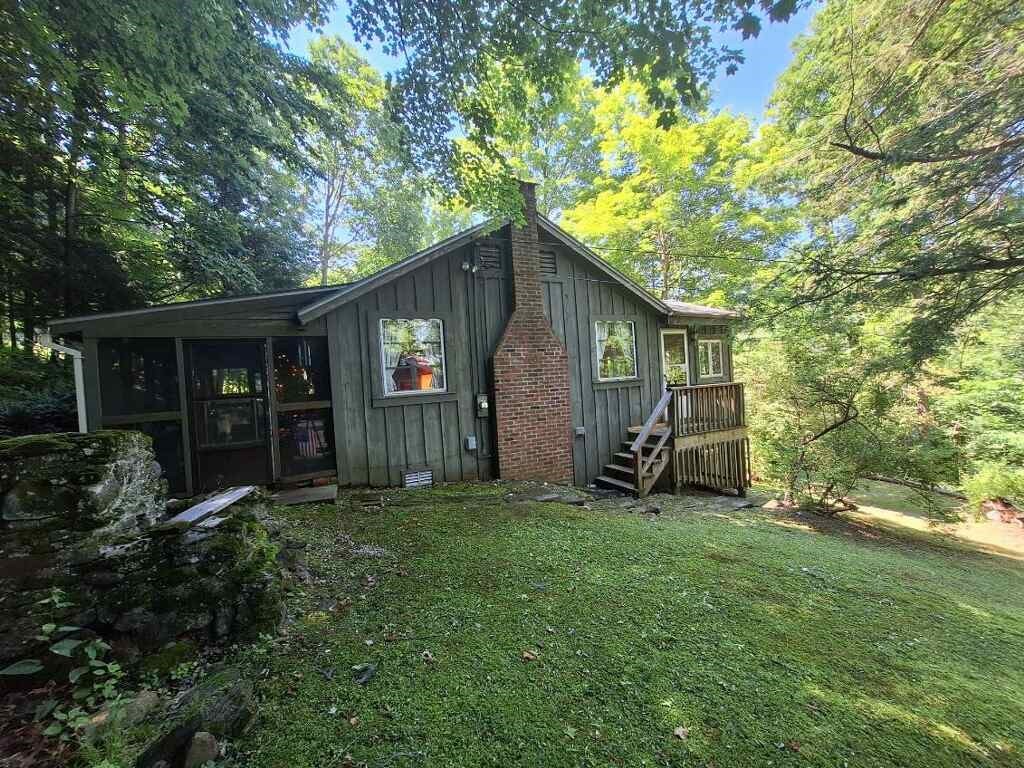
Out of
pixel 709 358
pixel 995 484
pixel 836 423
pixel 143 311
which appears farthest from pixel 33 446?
pixel 995 484

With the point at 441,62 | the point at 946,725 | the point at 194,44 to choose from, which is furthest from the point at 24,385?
the point at 946,725

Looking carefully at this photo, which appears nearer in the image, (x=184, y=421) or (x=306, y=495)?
(x=184, y=421)

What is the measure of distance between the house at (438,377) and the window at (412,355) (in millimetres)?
24

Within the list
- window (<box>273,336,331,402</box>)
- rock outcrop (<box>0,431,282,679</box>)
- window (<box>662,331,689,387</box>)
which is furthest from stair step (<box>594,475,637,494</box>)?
rock outcrop (<box>0,431,282,679</box>)

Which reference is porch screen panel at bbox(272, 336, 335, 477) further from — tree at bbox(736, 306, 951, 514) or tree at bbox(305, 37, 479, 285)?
tree at bbox(305, 37, 479, 285)

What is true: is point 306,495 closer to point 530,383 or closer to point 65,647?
point 65,647

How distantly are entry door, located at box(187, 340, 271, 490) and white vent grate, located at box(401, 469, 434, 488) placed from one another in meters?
1.91

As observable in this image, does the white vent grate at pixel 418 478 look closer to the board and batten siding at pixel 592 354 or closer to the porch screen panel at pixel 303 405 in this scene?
the porch screen panel at pixel 303 405

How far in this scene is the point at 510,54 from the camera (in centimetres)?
448

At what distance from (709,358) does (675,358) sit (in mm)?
1093

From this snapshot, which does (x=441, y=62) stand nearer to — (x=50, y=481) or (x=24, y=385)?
(x=50, y=481)

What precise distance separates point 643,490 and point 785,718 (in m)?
5.78

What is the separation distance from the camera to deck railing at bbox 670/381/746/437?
840 cm

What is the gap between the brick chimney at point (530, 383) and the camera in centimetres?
744
